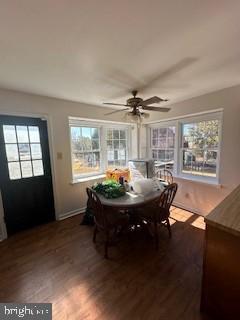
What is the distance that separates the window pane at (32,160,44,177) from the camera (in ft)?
8.71

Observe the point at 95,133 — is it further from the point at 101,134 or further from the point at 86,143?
the point at 86,143

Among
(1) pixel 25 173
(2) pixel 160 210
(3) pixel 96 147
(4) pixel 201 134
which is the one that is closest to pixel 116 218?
(2) pixel 160 210

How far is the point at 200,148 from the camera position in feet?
9.98

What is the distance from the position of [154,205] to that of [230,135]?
1.69 m

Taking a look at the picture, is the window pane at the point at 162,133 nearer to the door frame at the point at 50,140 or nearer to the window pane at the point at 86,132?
the window pane at the point at 86,132

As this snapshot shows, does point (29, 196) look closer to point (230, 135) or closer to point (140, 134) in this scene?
point (140, 134)

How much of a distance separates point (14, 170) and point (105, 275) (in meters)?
2.03

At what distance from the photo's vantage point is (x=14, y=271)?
1.78m

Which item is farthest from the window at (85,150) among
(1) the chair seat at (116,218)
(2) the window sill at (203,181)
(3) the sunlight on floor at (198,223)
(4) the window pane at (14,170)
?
(3) the sunlight on floor at (198,223)

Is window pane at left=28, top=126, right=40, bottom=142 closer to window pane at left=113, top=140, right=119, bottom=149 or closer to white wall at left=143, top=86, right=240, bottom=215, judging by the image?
window pane at left=113, top=140, right=119, bottom=149

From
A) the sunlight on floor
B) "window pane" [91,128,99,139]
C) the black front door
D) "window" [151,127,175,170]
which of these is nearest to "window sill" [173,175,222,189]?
"window" [151,127,175,170]

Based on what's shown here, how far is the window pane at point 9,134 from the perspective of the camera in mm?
2344

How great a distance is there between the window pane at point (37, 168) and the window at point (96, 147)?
0.69 metres

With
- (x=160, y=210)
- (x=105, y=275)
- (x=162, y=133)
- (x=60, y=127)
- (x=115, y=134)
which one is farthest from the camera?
(x=115, y=134)
